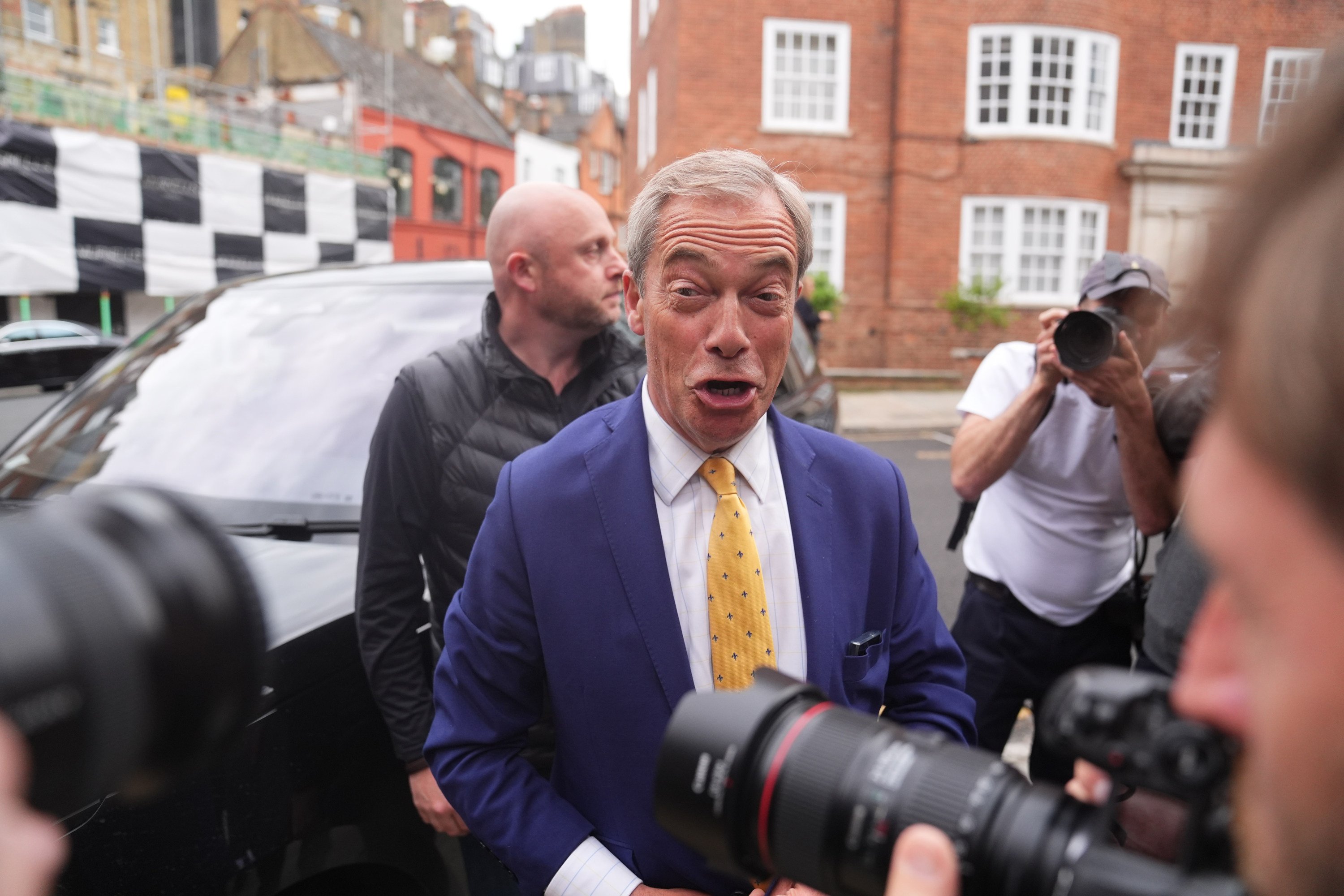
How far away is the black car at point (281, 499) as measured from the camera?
5.43ft

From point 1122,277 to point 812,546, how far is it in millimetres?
1370

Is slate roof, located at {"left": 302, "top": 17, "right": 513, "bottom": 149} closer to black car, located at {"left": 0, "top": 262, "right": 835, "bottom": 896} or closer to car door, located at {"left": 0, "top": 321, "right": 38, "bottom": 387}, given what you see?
car door, located at {"left": 0, "top": 321, "right": 38, "bottom": 387}

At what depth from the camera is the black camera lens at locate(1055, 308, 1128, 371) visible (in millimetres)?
2150

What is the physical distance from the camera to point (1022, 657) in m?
2.61

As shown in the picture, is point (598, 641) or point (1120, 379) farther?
point (1120, 379)

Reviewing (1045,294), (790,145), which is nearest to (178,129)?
(790,145)

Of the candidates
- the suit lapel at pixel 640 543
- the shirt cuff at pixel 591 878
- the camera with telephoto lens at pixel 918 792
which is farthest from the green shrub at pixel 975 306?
the camera with telephoto lens at pixel 918 792

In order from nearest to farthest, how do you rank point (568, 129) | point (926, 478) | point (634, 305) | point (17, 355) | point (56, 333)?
point (634, 305) < point (926, 478) < point (17, 355) < point (56, 333) < point (568, 129)

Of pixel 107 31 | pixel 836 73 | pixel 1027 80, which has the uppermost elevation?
pixel 107 31

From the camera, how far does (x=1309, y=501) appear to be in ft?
1.65

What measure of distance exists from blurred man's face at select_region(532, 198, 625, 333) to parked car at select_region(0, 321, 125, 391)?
1455cm

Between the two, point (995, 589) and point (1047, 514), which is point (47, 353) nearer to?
point (995, 589)

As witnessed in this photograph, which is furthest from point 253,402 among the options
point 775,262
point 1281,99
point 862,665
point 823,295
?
point 823,295

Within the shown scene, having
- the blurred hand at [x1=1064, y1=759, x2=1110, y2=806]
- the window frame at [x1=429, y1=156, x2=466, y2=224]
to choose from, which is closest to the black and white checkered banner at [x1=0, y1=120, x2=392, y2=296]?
the window frame at [x1=429, y1=156, x2=466, y2=224]
